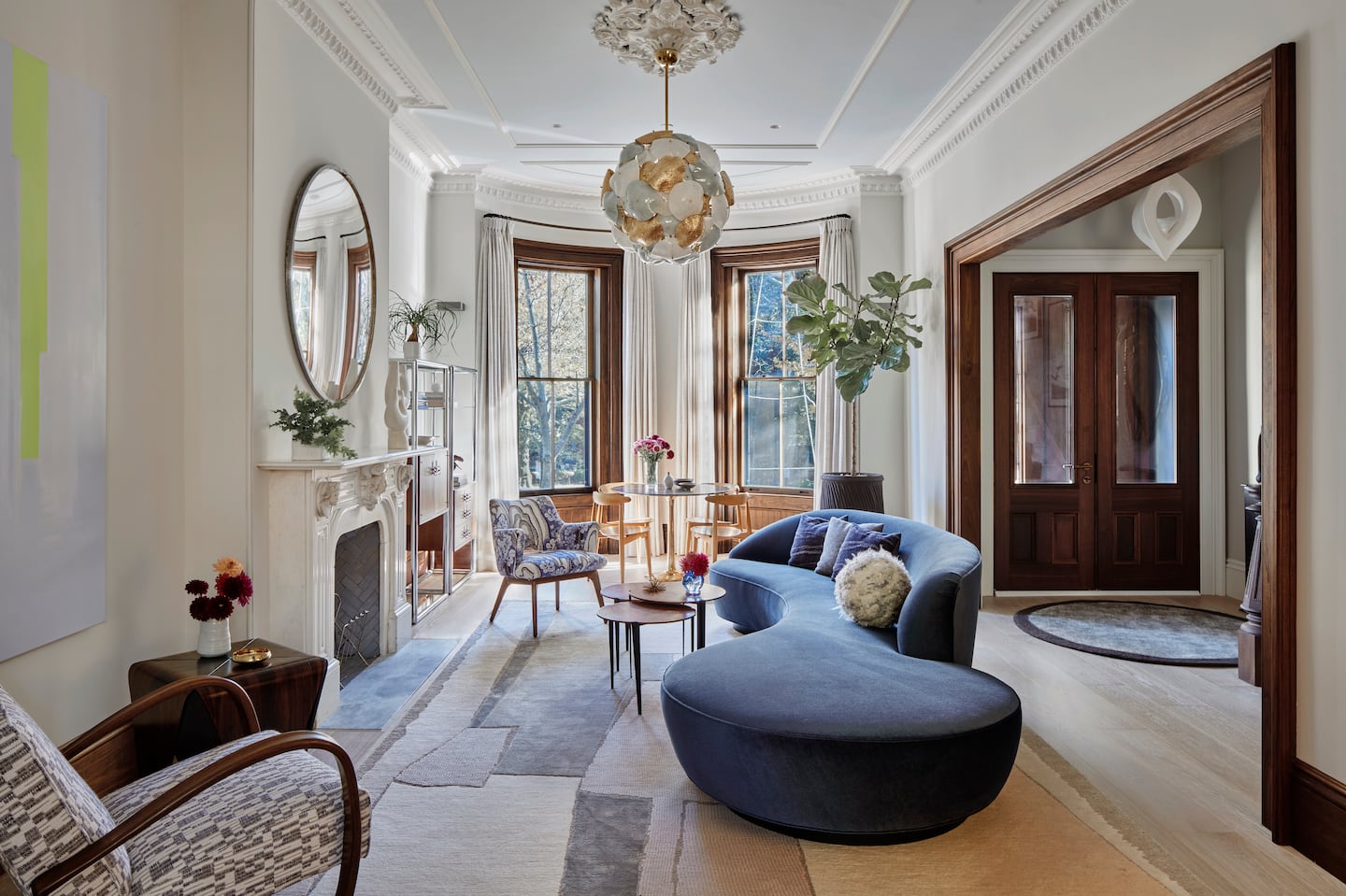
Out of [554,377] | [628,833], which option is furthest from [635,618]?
[554,377]

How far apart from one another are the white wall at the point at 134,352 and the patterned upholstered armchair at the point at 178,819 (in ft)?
2.20

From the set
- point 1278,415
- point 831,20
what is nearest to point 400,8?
point 831,20

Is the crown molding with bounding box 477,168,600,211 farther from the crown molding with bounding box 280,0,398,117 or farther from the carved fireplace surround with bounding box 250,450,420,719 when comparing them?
the carved fireplace surround with bounding box 250,450,420,719

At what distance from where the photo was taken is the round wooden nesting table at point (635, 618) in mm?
3944

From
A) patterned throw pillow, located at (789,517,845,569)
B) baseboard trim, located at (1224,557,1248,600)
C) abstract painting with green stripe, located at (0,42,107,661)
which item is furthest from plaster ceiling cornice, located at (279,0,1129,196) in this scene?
baseboard trim, located at (1224,557,1248,600)

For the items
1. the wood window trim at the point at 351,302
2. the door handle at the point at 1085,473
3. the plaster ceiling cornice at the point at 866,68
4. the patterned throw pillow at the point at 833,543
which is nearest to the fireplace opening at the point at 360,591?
the wood window trim at the point at 351,302

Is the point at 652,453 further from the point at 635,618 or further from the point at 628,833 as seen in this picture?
the point at 628,833

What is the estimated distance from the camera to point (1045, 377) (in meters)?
6.44

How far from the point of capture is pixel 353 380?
4.55 m

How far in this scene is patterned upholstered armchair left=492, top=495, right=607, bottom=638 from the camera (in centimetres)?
533

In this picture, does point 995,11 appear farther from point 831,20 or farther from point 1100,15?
point 831,20

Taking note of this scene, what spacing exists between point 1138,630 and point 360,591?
15.6 feet

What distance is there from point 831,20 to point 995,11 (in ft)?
2.62

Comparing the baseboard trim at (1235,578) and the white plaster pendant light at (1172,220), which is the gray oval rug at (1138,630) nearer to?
the baseboard trim at (1235,578)
